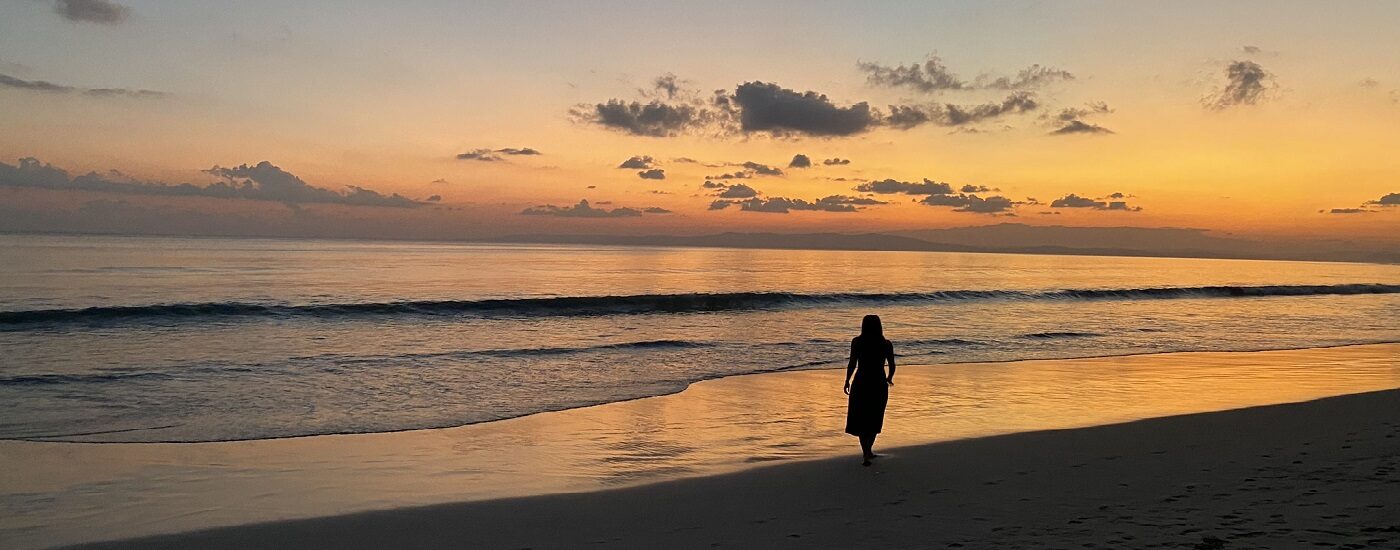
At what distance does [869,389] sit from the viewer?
945 centimetres

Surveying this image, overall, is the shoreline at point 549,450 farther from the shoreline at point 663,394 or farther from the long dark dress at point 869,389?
the long dark dress at point 869,389

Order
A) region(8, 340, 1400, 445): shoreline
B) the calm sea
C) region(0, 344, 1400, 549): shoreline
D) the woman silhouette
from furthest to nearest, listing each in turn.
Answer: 1. the calm sea
2. region(8, 340, 1400, 445): shoreline
3. the woman silhouette
4. region(0, 344, 1400, 549): shoreline

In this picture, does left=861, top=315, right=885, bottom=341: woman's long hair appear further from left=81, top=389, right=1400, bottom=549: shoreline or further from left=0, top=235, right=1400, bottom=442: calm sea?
left=0, top=235, right=1400, bottom=442: calm sea

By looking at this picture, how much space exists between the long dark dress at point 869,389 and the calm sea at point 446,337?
19.3ft

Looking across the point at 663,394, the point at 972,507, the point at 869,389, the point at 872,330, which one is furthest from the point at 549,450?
the point at 972,507

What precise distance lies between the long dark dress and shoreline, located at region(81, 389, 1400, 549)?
1.50 feet

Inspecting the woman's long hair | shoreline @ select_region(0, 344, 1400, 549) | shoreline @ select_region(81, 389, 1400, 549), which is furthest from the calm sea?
the woman's long hair

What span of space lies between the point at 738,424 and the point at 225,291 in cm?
3191

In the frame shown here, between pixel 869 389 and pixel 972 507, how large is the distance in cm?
238

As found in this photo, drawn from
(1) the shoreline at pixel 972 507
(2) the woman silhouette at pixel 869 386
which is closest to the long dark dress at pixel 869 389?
(2) the woman silhouette at pixel 869 386

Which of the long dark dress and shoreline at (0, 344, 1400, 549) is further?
the long dark dress

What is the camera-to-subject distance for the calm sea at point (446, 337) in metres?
13.4

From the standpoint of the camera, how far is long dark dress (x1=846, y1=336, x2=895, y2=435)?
9.38m

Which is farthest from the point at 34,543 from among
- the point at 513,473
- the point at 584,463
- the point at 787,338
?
the point at 787,338
